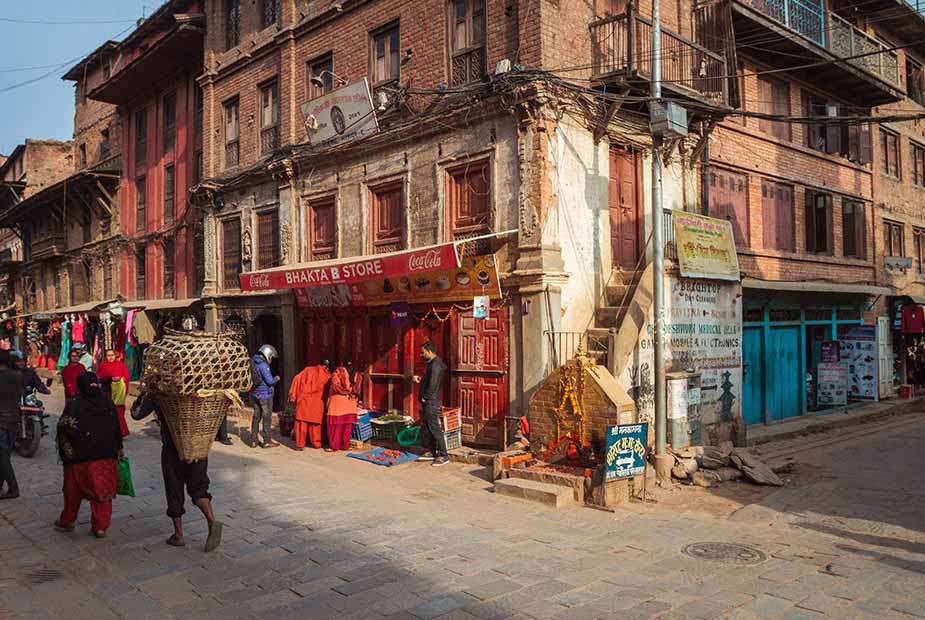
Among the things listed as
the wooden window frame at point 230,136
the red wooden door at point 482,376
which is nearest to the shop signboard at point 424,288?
the red wooden door at point 482,376

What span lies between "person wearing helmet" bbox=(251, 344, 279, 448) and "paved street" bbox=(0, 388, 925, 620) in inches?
120

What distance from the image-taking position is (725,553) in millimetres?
6461

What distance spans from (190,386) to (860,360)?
18.5 m

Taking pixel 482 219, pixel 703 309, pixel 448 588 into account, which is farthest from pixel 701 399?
pixel 448 588

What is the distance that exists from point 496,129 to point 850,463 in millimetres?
8364

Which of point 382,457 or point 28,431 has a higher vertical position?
point 28,431

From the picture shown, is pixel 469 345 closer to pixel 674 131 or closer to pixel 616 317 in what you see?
pixel 616 317

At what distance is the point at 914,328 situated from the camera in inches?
795

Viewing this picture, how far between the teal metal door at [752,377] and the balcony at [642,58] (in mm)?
5429

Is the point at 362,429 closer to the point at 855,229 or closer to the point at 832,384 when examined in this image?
the point at 832,384

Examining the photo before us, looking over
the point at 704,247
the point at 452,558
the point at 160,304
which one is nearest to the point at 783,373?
the point at 704,247

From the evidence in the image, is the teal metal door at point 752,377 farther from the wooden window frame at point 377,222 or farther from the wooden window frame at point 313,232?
the wooden window frame at point 313,232

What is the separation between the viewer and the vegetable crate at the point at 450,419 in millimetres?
11312

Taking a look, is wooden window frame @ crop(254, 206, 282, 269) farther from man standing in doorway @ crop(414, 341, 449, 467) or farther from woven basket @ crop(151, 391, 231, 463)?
woven basket @ crop(151, 391, 231, 463)
